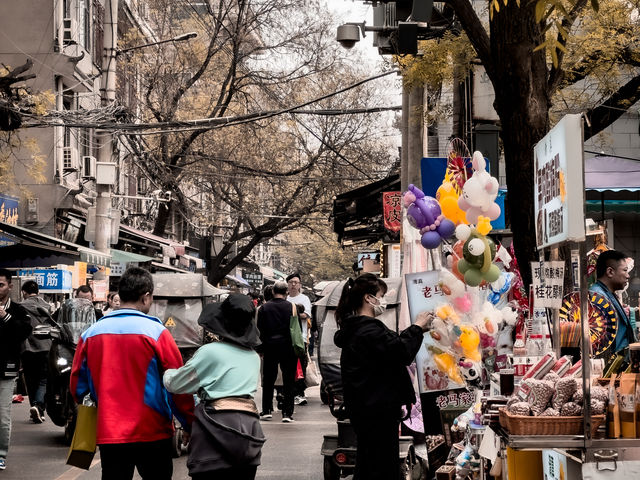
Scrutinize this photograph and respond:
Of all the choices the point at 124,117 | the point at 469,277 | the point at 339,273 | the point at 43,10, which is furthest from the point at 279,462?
the point at 339,273

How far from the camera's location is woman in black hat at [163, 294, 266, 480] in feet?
21.8

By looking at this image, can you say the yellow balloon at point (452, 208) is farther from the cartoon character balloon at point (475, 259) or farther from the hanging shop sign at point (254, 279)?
the hanging shop sign at point (254, 279)

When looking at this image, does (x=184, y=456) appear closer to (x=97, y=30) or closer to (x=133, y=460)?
(x=133, y=460)

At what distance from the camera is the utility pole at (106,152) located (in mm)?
23891

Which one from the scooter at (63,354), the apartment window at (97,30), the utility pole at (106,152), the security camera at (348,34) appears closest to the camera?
the scooter at (63,354)

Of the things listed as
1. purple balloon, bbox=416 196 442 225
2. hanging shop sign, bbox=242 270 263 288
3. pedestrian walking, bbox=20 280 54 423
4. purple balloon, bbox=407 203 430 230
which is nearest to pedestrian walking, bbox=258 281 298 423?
pedestrian walking, bbox=20 280 54 423

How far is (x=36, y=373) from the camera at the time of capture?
602 inches

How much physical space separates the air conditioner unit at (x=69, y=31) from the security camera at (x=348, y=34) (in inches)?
567

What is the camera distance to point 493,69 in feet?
31.6

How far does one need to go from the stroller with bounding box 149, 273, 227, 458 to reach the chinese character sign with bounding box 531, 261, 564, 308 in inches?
274

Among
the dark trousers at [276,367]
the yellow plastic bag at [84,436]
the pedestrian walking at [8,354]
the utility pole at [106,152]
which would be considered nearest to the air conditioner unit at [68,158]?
the utility pole at [106,152]

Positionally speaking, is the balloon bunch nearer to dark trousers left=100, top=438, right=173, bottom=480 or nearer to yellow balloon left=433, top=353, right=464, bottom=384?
yellow balloon left=433, top=353, right=464, bottom=384

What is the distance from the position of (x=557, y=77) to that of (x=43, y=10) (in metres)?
22.9

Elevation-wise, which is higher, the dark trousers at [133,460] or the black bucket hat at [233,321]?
the black bucket hat at [233,321]
